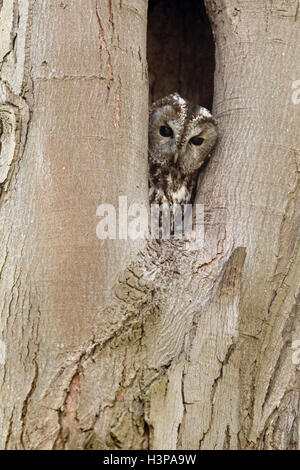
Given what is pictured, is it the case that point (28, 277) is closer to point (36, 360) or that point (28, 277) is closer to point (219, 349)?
point (36, 360)

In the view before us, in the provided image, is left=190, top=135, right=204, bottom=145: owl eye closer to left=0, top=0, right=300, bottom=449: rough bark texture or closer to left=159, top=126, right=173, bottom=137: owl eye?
left=159, top=126, right=173, bottom=137: owl eye

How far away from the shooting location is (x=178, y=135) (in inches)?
113

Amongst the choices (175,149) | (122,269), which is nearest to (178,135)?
(175,149)

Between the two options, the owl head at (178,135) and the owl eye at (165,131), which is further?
the owl eye at (165,131)

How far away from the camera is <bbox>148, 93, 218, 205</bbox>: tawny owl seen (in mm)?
2812

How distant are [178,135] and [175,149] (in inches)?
2.7

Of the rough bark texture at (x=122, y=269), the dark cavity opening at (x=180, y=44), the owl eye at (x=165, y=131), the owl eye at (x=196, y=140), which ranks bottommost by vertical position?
the rough bark texture at (x=122, y=269)

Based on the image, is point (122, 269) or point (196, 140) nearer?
point (122, 269)

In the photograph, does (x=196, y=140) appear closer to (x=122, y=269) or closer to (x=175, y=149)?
(x=175, y=149)

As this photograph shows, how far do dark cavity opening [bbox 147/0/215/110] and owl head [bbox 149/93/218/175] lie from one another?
34cm

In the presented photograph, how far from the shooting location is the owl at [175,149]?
2812 millimetres

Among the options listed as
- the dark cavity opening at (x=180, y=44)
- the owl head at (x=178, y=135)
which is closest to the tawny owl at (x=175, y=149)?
the owl head at (x=178, y=135)

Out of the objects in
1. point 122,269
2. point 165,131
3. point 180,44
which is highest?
point 180,44

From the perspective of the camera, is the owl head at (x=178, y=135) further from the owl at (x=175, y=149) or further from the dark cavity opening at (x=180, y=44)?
the dark cavity opening at (x=180, y=44)
